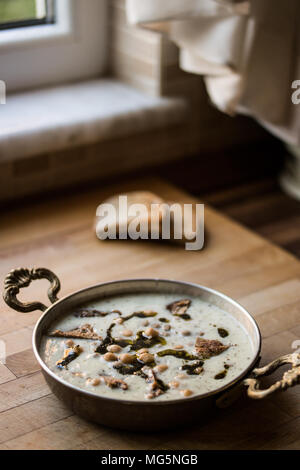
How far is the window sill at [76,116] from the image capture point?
4.89 feet

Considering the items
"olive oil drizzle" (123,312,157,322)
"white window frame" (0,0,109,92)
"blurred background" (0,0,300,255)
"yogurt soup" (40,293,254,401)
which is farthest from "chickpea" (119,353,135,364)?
"white window frame" (0,0,109,92)

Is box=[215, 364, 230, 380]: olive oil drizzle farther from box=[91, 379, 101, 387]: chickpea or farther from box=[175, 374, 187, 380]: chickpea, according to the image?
box=[91, 379, 101, 387]: chickpea

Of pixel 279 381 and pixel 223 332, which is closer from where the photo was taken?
pixel 279 381

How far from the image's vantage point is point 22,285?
40.9 inches

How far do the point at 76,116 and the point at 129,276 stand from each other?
1.45 ft

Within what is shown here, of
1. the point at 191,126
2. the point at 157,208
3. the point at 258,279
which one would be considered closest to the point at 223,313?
the point at 258,279

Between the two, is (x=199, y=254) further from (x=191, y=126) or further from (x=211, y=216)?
(x=191, y=126)

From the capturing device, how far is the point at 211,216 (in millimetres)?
1512

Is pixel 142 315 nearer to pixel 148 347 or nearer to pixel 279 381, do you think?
pixel 148 347

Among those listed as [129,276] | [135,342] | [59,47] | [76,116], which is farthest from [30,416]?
[59,47]

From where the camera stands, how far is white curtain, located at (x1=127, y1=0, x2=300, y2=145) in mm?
1370

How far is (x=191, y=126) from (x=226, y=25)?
1.45ft

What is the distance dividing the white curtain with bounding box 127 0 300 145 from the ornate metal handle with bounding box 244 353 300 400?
0.69 m

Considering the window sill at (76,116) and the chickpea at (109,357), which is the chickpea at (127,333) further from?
the window sill at (76,116)
